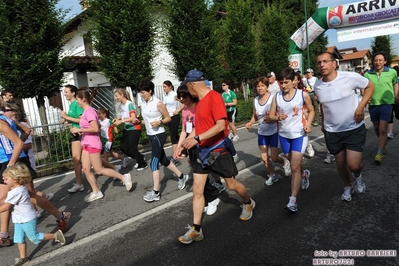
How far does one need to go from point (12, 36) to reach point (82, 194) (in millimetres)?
5117

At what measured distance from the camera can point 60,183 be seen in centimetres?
643

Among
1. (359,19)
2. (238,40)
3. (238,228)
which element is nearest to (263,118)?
(238,228)

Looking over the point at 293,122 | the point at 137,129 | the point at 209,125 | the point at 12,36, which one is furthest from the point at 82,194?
the point at 12,36

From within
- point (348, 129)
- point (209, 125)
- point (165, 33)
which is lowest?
point (348, 129)

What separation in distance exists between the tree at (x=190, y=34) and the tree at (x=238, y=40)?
4.08 metres

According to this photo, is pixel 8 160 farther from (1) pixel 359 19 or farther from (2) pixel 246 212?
(1) pixel 359 19

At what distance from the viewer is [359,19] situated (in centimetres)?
1470

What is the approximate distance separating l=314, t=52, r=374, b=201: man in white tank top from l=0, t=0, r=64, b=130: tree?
24.1 ft

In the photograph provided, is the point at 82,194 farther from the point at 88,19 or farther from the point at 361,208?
the point at 88,19

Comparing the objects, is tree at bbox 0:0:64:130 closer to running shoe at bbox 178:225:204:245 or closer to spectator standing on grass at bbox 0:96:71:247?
spectator standing on grass at bbox 0:96:71:247

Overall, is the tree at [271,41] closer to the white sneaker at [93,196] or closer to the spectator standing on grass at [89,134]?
the spectator standing on grass at [89,134]

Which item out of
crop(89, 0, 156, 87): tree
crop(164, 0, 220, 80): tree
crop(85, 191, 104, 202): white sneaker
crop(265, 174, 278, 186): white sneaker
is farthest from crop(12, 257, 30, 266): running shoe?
crop(164, 0, 220, 80): tree

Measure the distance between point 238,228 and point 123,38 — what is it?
29.7 ft

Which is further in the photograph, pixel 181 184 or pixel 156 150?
pixel 181 184
